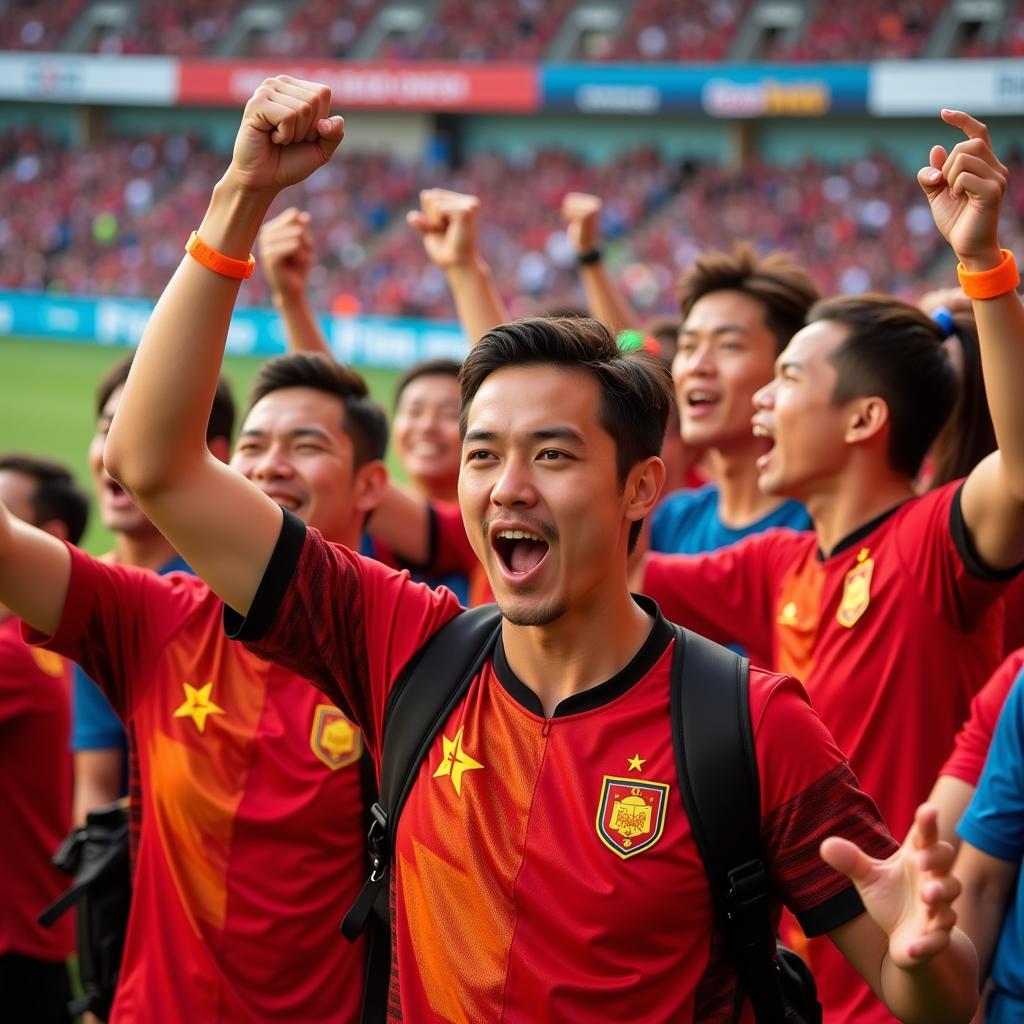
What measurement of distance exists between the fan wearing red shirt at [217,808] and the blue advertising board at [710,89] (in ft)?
100

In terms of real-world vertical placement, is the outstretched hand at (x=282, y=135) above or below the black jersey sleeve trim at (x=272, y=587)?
above

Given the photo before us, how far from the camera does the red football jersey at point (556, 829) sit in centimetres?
236

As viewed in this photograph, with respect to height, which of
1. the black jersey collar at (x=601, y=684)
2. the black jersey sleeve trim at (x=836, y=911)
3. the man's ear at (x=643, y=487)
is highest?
the man's ear at (x=643, y=487)

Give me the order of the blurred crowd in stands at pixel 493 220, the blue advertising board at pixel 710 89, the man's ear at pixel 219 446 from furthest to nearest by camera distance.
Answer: the blue advertising board at pixel 710 89
the blurred crowd in stands at pixel 493 220
the man's ear at pixel 219 446

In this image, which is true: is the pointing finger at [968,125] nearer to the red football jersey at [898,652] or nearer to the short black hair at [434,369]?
the red football jersey at [898,652]

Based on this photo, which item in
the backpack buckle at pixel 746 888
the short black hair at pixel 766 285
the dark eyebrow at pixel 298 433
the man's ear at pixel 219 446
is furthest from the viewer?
the short black hair at pixel 766 285

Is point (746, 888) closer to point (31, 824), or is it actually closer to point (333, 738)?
point (333, 738)

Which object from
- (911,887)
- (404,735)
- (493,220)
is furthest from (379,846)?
(493,220)

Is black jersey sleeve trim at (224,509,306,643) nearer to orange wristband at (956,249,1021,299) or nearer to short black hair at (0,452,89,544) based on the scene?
orange wristband at (956,249,1021,299)

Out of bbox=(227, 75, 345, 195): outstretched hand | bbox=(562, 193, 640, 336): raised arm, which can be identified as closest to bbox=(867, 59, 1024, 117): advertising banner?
bbox=(562, 193, 640, 336): raised arm

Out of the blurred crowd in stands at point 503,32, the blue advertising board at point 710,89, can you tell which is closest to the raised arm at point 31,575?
the blurred crowd in stands at point 503,32

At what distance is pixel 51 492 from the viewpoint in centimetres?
499

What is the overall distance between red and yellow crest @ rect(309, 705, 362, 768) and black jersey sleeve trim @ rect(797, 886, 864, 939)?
4.50 ft

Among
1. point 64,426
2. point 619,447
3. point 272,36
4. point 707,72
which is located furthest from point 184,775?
point 272,36
